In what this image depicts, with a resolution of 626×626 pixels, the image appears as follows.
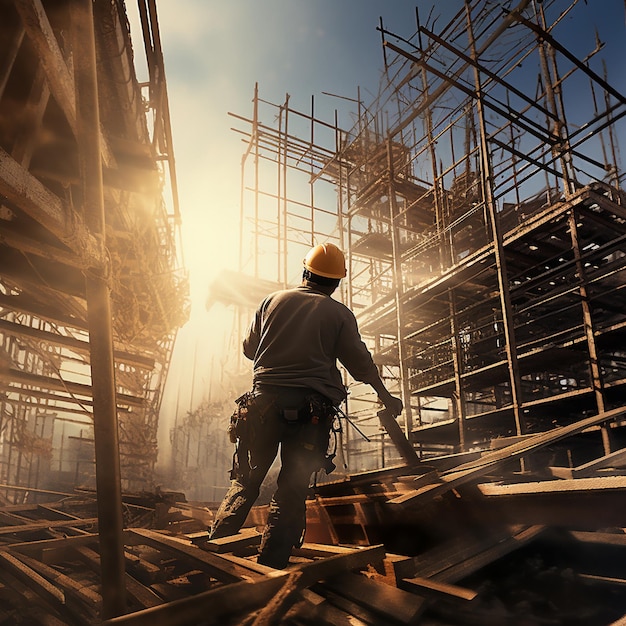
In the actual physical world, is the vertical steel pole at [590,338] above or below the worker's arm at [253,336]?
above

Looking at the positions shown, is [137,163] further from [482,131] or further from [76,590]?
[482,131]

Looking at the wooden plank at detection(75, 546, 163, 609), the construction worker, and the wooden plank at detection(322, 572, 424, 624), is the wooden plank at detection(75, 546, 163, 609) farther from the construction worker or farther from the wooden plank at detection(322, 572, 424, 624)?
the wooden plank at detection(322, 572, 424, 624)

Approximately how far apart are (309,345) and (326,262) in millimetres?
717

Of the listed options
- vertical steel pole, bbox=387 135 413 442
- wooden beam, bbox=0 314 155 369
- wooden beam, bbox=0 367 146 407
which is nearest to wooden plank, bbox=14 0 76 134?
wooden beam, bbox=0 314 155 369

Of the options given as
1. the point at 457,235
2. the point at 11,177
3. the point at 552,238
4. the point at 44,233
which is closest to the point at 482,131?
the point at 552,238

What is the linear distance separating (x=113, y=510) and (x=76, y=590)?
0.85 metres

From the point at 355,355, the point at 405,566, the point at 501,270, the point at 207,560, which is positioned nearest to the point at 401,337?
the point at 501,270

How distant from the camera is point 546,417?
1238 centimetres

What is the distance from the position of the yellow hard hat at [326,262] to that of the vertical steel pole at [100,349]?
166cm

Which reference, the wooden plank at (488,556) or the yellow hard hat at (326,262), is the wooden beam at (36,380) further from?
the wooden plank at (488,556)

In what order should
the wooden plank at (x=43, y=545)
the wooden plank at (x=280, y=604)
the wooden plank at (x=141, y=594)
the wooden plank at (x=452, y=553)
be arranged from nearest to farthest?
the wooden plank at (x=280, y=604)
the wooden plank at (x=141, y=594)
the wooden plank at (x=452, y=553)
the wooden plank at (x=43, y=545)

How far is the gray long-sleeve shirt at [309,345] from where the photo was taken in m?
3.39

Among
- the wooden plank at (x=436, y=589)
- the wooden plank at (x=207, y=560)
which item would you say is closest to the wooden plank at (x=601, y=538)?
the wooden plank at (x=436, y=589)

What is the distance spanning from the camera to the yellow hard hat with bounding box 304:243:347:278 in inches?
149
